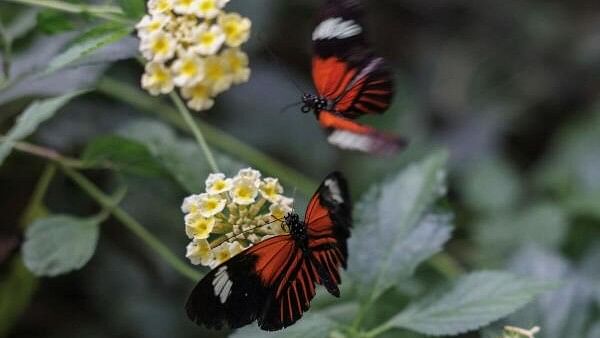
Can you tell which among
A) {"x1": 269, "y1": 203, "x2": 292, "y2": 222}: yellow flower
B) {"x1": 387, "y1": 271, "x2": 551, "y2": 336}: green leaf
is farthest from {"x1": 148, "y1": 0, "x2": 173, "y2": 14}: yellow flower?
{"x1": 387, "y1": 271, "x2": 551, "y2": 336}: green leaf

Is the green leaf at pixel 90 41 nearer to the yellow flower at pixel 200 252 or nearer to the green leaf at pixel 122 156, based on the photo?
the green leaf at pixel 122 156

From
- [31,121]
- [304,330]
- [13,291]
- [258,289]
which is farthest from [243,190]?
[13,291]

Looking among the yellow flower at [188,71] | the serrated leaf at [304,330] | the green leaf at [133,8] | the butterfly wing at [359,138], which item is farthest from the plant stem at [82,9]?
the serrated leaf at [304,330]

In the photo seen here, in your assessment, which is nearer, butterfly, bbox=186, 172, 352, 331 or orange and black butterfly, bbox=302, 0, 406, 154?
butterfly, bbox=186, 172, 352, 331

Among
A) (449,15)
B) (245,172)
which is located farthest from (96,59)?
(449,15)

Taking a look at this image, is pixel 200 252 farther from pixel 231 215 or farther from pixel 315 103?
pixel 315 103

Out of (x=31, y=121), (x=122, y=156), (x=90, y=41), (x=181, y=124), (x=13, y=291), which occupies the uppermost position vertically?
(x=90, y=41)

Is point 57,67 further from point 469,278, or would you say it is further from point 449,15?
point 449,15

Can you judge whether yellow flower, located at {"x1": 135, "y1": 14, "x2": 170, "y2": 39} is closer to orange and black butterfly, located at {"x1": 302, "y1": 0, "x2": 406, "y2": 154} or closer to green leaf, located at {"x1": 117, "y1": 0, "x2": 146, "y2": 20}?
green leaf, located at {"x1": 117, "y1": 0, "x2": 146, "y2": 20}
